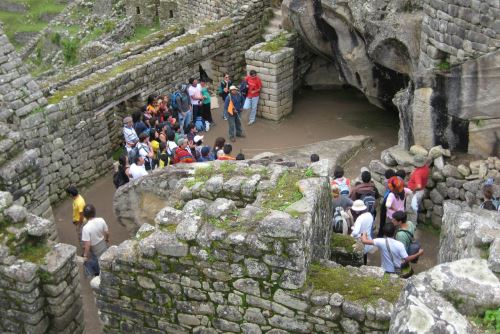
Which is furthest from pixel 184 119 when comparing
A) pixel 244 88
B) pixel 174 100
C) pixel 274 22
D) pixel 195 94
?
pixel 274 22

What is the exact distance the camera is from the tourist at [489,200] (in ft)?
32.9

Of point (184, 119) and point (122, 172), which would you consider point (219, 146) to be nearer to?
point (122, 172)

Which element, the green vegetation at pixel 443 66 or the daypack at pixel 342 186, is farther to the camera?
the green vegetation at pixel 443 66

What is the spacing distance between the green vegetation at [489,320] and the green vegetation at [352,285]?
7.48ft

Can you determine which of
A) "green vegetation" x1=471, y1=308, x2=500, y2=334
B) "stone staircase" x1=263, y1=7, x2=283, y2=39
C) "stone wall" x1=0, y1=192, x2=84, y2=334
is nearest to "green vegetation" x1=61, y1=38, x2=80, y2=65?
"stone staircase" x1=263, y1=7, x2=283, y2=39

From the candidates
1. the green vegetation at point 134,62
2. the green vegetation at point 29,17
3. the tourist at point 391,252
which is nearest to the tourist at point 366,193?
the tourist at point 391,252

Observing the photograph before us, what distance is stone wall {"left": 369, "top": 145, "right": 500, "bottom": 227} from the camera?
1099 cm

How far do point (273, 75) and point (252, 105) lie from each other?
924 mm

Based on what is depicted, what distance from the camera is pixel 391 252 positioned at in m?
8.56

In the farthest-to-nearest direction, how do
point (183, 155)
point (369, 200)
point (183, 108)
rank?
point (183, 108) < point (183, 155) < point (369, 200)

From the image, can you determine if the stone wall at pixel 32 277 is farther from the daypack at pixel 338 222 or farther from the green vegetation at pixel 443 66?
the green vegetation at pixel 443 66

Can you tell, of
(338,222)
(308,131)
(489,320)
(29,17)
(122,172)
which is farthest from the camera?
(29,17)

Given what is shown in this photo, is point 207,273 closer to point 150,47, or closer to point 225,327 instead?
point 225,327

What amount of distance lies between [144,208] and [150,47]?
8.09 meters
